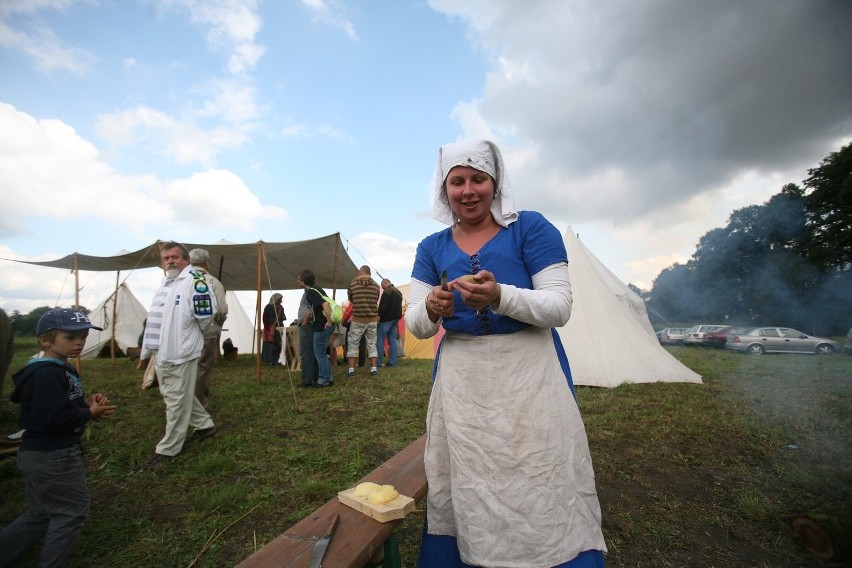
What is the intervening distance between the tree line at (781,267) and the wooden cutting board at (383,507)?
10.8 m

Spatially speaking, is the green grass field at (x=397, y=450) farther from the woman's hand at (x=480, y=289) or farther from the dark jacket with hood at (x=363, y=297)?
the woman's hand at (x=480, y=289)

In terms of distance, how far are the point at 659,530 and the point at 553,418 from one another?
2089 millimetres

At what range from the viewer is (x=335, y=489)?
286 cm

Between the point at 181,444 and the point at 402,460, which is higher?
the point at 402,460

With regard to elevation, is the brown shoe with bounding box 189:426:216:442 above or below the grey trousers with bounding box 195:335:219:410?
below

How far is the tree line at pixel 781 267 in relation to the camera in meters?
8.24

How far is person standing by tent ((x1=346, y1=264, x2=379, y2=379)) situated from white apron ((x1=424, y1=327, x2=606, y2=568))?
6.02 m

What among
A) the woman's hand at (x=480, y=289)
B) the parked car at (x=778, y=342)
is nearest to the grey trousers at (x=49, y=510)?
the woman's hand at (x=480, y=289)

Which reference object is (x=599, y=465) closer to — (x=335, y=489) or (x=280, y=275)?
(x=335, y=489)

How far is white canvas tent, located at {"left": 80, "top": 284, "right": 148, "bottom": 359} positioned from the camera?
11234 mm

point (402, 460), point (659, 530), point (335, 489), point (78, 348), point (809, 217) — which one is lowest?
point (659, 530)

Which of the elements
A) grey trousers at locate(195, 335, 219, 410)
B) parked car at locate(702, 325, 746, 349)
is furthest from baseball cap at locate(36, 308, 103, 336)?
parked car at locate(702, 325, 746, 349)

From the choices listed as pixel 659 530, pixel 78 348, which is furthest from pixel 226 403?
pixel 659 530

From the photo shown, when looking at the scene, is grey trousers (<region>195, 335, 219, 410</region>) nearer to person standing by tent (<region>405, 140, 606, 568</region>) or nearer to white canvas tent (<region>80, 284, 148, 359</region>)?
person standing by tent (<region>405, 140, 606, 568</region>)
